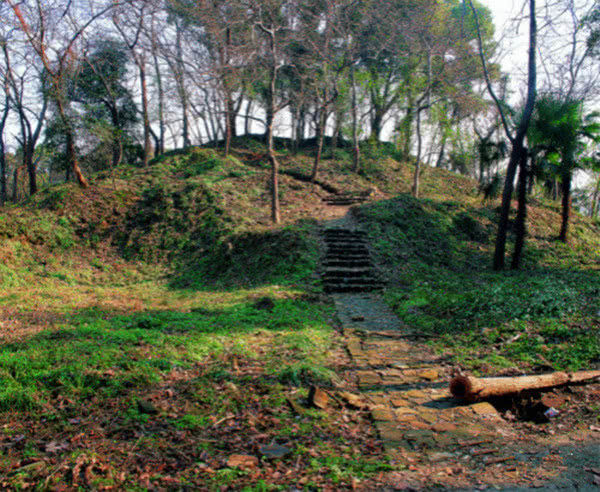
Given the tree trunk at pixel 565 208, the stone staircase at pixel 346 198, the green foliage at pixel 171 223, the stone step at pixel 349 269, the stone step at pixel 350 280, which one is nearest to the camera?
the stone step at pixel 350 280

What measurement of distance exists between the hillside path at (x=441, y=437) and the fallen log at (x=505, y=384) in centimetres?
12

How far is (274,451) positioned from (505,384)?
99.2 inches

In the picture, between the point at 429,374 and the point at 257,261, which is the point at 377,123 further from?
the point at 429,374

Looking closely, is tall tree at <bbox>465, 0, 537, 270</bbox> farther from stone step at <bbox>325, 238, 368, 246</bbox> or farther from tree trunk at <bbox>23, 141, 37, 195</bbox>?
tree trunk at <bbox>23, 141, 37, 195</bbox>

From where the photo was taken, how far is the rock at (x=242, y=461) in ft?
9.36

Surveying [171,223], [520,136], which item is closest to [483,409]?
[520,136]

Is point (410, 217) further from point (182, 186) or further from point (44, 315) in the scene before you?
point (44, 315)

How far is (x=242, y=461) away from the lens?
291 cm

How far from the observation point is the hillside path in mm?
2762

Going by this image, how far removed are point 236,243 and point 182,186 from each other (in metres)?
5.36

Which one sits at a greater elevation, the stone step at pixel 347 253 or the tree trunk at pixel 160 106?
the tree trunk at pixel 160 106

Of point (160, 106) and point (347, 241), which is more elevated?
point (160, 106)

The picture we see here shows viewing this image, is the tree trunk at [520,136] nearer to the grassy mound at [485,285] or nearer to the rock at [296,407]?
the grassy mound at [485,285]

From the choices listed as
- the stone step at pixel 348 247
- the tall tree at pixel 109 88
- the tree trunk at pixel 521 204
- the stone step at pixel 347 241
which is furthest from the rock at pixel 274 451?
the tall tree at pixel 109 88
